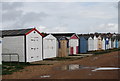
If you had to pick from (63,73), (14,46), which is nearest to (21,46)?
(14,46)

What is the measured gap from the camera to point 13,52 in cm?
2438

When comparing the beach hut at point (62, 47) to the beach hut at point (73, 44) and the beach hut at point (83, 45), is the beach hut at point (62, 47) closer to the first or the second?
the beach hut at point (73, 44)

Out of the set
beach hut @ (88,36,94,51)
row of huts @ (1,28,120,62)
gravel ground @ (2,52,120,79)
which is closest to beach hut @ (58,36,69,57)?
row of huts @ (1,28,120,62)

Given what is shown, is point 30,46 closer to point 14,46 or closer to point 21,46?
point 21,46

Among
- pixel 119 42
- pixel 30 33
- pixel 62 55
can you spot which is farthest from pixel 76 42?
pixel 119 42

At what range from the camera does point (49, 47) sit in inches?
1188

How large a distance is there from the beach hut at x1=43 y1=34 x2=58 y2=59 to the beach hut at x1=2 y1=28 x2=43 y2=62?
10.2 feet

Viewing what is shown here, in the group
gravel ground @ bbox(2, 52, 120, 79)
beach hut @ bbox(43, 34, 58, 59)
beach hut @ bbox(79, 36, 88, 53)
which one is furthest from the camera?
beach hut @ bbox(79, 36, 88, 53)

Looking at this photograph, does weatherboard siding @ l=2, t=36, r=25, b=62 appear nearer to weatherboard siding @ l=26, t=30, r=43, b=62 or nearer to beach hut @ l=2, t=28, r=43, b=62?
beach hut @ l=2, t=28, r=43, b=62

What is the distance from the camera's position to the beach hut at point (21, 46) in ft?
78.0

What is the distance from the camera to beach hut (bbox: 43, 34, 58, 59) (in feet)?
94.8

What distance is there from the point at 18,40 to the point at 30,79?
11.8m

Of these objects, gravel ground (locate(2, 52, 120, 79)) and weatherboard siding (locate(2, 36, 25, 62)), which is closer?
gravel ground (locate(2, 52, 120, 79))

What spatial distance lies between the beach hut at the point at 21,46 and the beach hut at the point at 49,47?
123 inches
